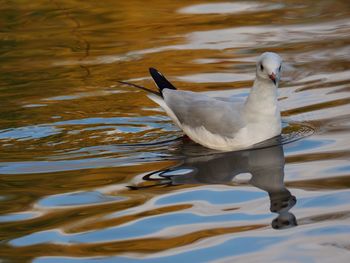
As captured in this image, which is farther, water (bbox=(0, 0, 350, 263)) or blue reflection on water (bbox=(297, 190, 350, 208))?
blue reflection on water (bbox=(297, 190, 350, 208))

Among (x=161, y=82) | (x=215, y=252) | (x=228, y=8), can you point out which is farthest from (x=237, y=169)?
(x=228, y=8)

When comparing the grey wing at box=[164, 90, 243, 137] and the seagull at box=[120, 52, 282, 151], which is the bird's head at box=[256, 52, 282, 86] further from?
the grey wing at box=[164, 90, 243, 137]

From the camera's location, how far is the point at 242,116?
8.44 m

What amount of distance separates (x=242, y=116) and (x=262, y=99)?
20 cm

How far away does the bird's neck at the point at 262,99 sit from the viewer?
27.7 ft

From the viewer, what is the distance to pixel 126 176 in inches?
309

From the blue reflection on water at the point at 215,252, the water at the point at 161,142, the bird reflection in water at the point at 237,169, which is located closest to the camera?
the blue reflection on water at the point at 215,252

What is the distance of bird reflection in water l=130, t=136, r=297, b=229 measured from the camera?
7255mm

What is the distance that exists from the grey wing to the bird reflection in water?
191 mm

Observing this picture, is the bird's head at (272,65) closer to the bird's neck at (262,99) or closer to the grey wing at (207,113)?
the bird's neck at (262,99)

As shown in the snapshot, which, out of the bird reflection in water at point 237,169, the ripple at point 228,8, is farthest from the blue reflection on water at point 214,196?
the ripple at point 228,8

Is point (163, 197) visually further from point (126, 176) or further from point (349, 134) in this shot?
point (349, 134)

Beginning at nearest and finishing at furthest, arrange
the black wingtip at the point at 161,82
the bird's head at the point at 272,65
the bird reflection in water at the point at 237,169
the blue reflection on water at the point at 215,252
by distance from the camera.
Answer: the blue reflection on water at the point at 215,252
the bird reflection in water at the point at 237,169
the bird's head at the point at 272,65
the black wingtip at the point at 161,82

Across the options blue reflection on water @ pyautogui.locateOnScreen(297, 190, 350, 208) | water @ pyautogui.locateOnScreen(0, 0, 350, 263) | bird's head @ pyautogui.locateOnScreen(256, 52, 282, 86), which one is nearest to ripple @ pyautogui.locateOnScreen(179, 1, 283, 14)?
water @ pyautogui.locateOnScreen(0, 0, 350, 263)
